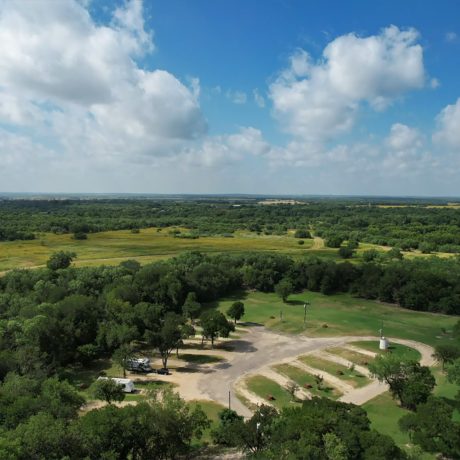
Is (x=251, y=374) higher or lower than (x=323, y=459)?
lower

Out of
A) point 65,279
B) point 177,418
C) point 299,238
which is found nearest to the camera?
point 177,418

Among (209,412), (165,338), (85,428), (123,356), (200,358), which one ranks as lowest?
(200,358)

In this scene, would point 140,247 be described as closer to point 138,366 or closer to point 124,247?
point 124,247

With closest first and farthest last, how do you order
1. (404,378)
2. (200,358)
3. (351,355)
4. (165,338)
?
(404,378), (165,338), (200,358), (351,355)

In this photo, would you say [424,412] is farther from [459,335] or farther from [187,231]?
[187,231]

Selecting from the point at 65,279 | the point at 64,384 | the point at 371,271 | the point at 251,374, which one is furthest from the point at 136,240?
the point at 64,384

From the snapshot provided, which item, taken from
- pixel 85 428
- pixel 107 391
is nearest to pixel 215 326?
pixel 107 391
